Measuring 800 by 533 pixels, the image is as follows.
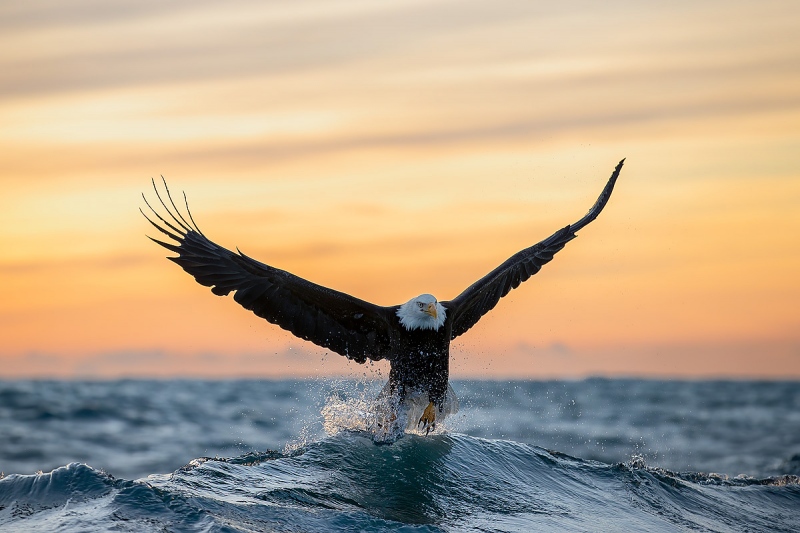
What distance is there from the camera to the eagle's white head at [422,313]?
9156mm

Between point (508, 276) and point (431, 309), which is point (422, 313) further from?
point (508, 276)

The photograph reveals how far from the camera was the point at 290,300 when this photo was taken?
938cm

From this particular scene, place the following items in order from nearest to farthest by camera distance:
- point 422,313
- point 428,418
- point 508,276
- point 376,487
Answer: point 376,487 < point 422,313 < point 428,418 < point 508,276

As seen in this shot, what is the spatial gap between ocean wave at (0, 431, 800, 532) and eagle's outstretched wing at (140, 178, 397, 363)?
1.04 meters

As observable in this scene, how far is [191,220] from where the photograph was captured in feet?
30.2

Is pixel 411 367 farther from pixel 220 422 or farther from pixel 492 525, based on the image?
pixel 220 422

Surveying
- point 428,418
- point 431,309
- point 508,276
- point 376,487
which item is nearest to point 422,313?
point 431,309

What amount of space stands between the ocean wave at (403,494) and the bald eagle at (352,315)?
635mm

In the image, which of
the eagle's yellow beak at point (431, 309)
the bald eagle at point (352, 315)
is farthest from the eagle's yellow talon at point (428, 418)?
the eagle's yellow beak at point (431, 309)

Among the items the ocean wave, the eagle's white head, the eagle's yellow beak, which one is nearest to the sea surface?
the ocean wave

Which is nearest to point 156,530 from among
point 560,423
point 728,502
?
point 728,502

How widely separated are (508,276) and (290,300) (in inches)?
104

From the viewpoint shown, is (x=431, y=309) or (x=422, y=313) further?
(x=422, y=313)

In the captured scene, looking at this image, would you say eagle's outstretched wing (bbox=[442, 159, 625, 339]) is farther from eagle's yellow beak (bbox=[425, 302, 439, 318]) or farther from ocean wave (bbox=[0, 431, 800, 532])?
ocean wave (bbox=[0, 431, 800, 532])
